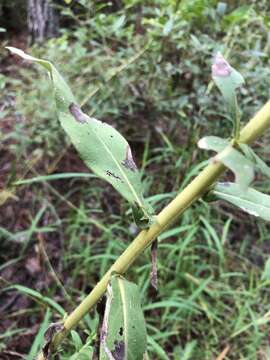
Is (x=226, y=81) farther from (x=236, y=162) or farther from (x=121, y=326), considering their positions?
(x=121, y=326)

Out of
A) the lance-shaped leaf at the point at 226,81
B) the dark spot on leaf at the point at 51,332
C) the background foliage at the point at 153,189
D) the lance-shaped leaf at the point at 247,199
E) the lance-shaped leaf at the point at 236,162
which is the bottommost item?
the background foliage at the point at 153,189

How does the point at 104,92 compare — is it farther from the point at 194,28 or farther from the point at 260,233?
the point at 260,233

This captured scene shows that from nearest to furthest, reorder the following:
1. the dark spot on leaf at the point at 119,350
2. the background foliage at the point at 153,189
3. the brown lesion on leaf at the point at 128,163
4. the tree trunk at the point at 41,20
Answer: the dark spot on leaf at the point at 119,350 < the brown lesion on leaf at the point at 128,163 < the background foliage at the point at 153,189 < the tree trunk at the point at 41,20

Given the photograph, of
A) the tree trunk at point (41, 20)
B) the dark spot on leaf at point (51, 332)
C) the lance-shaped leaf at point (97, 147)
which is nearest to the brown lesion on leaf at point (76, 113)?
the lance-shaped leaf at point (97, 147)

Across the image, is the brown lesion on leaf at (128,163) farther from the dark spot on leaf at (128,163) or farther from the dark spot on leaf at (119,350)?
the dark spot on leaf at (119,350)

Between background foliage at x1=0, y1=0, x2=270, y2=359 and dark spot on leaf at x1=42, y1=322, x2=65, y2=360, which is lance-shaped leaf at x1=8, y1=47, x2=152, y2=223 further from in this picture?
background foliage at x1=0, y1=0, x2=270, y2=359

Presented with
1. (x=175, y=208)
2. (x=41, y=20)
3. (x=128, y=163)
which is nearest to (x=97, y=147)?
(x=128, y=163)
